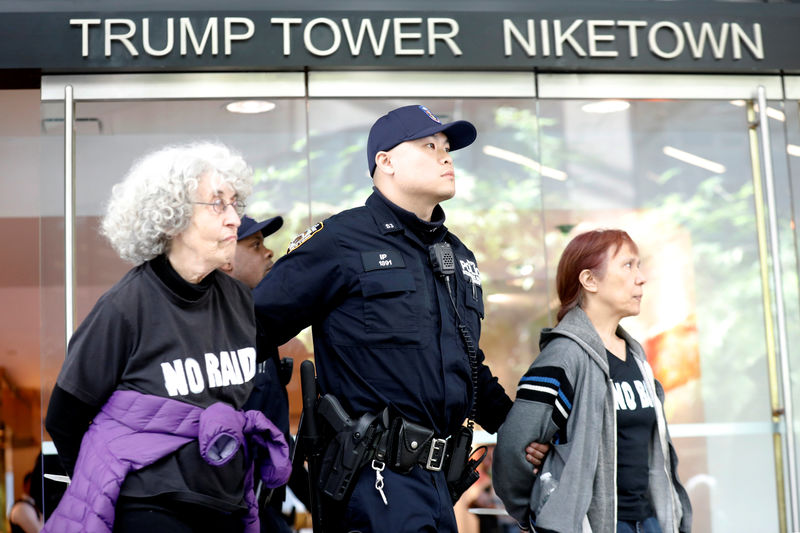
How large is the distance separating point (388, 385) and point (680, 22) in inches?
134

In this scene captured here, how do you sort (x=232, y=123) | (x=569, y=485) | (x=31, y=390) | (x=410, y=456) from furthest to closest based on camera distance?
(x=31, y=390), (x=232, y=123), (x=569, y=485), (x=410, y=456)

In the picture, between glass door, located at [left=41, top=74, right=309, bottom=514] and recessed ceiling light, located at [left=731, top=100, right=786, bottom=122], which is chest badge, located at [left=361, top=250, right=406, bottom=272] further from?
recessed ceiling light, located at [left=731, top=100, right=786, bottom=122]

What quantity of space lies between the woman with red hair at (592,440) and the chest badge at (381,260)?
0.72 meters

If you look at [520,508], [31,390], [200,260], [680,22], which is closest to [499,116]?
[680,22]

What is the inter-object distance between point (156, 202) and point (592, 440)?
177 centimetres

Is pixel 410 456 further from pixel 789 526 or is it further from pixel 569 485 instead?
pixel 789 526

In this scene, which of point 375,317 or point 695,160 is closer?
point 375,317

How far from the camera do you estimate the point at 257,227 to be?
4.81 metres

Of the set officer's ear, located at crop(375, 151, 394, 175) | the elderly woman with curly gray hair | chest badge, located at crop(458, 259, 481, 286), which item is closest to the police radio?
chest badge, located at crop(458, 259, 481, 286)

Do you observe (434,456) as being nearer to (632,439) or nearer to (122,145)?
(632,439)

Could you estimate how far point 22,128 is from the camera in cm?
612

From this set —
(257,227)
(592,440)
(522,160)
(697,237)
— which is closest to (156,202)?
(592,440)

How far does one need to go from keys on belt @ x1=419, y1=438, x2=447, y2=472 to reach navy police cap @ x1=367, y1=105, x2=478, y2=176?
1.05 meters

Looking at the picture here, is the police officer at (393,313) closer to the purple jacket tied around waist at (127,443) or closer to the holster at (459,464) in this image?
the holster at (459,464)
